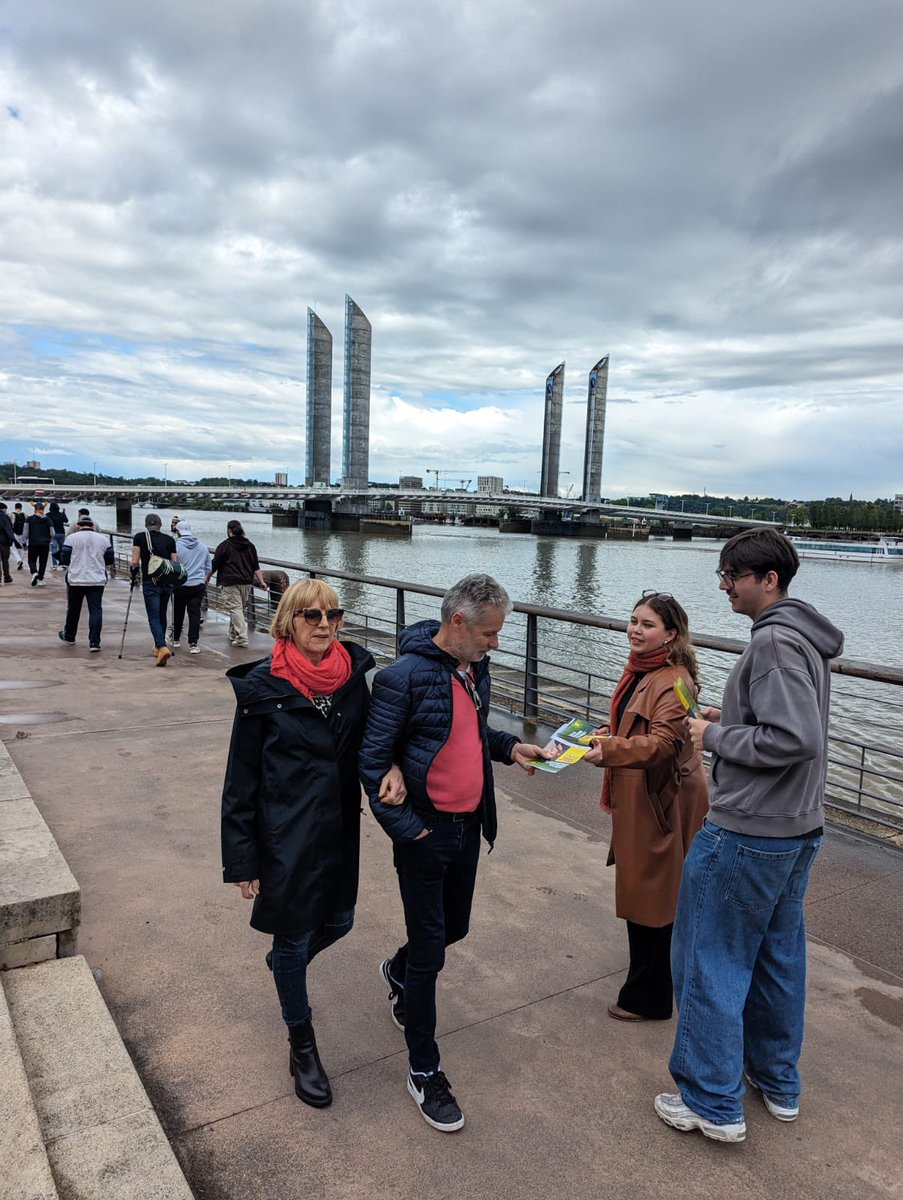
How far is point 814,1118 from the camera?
7.94ft

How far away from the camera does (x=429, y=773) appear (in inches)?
96.7

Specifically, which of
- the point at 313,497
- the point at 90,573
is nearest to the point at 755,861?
the point at 90,573

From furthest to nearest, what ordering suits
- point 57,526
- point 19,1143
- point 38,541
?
point 57,526
point 38,541
point 19,1143

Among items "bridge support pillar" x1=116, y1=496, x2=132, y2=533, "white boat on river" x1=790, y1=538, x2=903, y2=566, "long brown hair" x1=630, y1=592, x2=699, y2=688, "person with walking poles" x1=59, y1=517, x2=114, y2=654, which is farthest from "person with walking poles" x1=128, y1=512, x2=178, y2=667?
"white boat on river" x1=790, y1=538, x2=903, y2=566

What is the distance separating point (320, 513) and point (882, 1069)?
98907mm

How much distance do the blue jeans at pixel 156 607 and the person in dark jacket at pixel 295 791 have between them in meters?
7.02

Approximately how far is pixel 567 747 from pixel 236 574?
25.9 feet

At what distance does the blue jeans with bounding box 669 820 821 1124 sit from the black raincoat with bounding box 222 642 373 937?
109cm

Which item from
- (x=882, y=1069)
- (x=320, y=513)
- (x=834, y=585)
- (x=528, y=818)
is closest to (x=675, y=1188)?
(x=882, y=1069)

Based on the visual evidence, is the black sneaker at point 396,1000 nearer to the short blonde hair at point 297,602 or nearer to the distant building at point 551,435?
the short blonde hair at point 297,602

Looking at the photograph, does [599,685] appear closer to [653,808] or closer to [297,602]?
[653,808]

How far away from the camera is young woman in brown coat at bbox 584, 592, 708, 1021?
2.78 metres

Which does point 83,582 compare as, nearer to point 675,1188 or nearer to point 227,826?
point 227,826

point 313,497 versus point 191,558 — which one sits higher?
point 313,497
